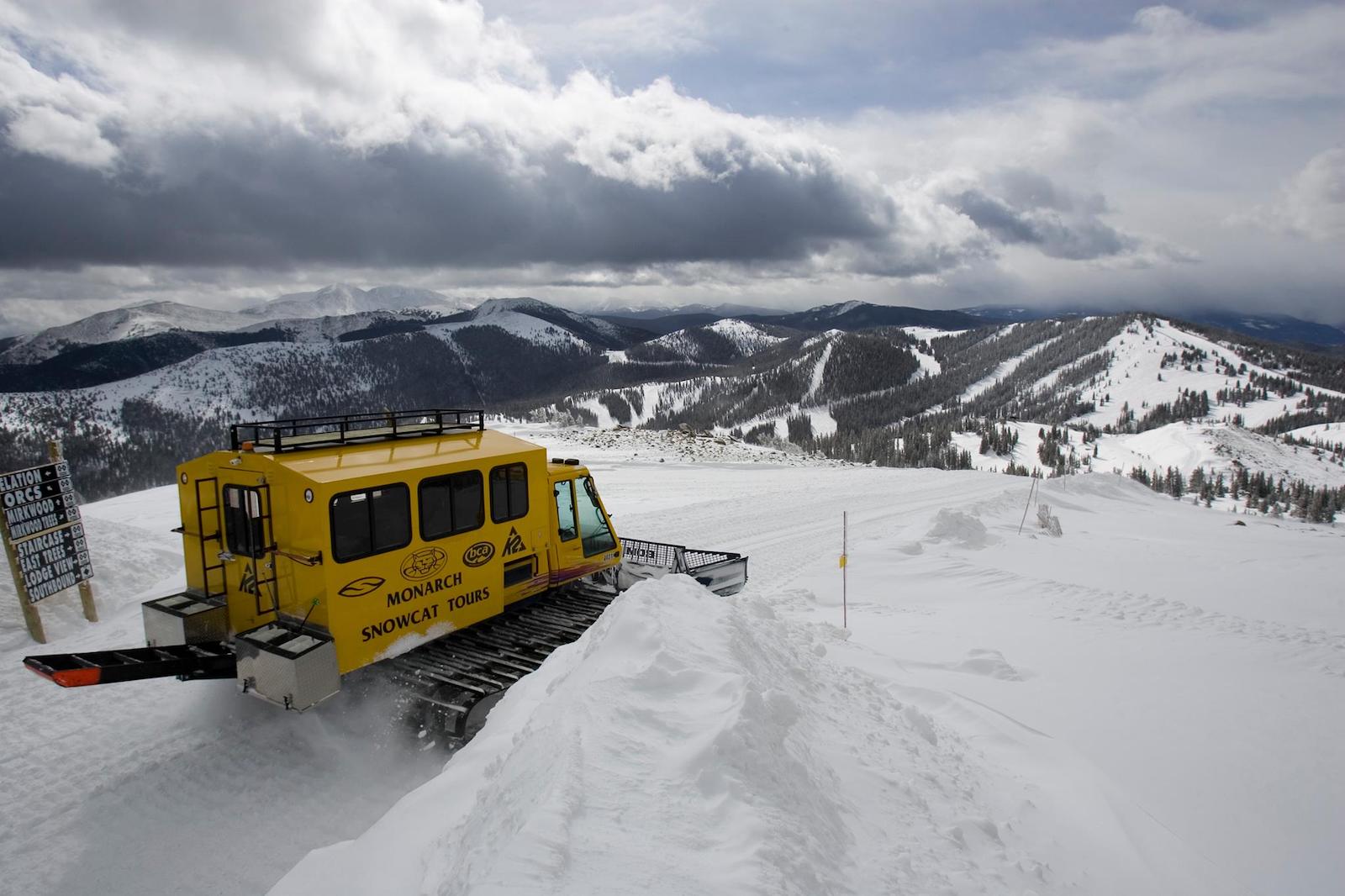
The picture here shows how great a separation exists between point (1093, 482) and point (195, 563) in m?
36.3

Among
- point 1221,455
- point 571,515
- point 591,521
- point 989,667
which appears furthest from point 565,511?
point 1221,455

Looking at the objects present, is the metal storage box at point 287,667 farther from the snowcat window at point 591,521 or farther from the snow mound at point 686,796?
the snowcat window at point 591,521

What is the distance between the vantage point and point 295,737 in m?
7.51

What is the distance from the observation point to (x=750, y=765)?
432 centimetres

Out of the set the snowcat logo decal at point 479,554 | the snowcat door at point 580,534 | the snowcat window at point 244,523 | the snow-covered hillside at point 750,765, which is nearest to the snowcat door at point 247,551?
the snowcat window at point 244,523

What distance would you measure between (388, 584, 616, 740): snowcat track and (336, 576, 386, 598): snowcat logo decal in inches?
42.0

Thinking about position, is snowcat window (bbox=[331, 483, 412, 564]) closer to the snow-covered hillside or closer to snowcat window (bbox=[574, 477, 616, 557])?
the snow-covered hillside

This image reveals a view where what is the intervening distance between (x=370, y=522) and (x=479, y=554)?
1.68 meters

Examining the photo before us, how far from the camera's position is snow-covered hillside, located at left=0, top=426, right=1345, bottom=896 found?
3.91 m

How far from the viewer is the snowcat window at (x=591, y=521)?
35.6ft

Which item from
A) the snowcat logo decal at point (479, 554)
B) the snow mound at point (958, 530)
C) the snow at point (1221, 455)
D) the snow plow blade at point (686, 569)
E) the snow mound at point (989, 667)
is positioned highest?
the snowcat logo decal at point (479, 554)

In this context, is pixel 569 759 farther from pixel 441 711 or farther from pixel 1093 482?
pixel 1093 482

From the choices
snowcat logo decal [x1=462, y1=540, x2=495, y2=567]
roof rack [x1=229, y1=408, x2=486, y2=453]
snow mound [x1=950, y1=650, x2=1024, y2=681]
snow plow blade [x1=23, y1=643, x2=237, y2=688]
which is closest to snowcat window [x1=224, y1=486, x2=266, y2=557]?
roof rack [x1=229, y1=408, x2=486, y2=453]

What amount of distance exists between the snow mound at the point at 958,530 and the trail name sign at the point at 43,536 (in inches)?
696
